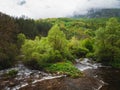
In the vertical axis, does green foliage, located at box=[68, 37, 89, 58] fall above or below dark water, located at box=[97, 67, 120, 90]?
below

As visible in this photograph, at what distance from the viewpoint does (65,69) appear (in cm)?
6850

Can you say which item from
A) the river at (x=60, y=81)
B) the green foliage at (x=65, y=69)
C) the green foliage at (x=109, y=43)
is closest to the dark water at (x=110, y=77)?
the river at (x=60, y=81)

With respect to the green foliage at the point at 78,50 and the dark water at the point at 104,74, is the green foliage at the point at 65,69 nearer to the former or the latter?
the dark water at the point at 104,74

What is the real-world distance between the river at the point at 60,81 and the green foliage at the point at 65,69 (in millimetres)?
2060

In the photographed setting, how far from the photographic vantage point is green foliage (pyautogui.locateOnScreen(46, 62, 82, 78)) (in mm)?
64794

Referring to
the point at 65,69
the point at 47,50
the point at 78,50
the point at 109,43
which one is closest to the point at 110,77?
the point at 65,69

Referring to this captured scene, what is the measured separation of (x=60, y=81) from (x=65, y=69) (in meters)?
10.6

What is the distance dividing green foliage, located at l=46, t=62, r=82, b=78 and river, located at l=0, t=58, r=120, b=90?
206 centimetres

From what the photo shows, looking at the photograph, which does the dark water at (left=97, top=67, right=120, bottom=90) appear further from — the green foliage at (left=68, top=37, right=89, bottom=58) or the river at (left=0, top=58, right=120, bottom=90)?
the green foliage at (left=68, top=37, right=89, bottom=58)

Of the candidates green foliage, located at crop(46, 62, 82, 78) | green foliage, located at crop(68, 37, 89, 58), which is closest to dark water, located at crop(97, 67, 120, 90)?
green foliage, located at crop(46, 62, 82, 78)

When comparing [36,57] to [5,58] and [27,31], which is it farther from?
[27,31]

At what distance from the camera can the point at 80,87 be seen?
173 ft

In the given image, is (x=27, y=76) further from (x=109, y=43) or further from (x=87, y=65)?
(x=109, y=43)

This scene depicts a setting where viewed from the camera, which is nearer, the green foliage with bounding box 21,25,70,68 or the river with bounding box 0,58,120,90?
the river with bounding box 0,58,120,90
